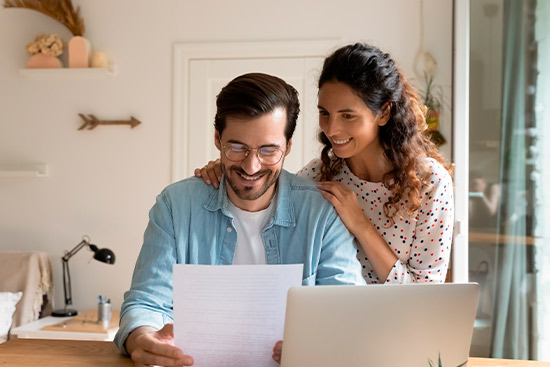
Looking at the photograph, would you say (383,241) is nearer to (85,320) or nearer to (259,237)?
(259,237)

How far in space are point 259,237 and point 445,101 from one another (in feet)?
7.35

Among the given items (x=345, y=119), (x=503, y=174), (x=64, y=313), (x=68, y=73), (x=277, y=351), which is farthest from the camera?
(x=68, y=73)

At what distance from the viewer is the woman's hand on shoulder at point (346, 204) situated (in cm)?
Answer: 163

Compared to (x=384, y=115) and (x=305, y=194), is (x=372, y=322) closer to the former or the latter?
(x=305, y=194)

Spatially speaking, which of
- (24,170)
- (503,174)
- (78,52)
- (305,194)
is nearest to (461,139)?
(503,174)

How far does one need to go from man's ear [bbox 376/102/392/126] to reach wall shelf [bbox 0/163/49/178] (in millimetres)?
2727

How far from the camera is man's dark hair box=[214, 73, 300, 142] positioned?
1458mm

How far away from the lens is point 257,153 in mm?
1457

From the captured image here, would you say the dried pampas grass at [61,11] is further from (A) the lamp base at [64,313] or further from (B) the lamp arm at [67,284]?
(A) the lamp base at [64,313]

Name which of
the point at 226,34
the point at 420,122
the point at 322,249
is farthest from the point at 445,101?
the point at 322,249

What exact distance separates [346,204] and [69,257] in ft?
8.47

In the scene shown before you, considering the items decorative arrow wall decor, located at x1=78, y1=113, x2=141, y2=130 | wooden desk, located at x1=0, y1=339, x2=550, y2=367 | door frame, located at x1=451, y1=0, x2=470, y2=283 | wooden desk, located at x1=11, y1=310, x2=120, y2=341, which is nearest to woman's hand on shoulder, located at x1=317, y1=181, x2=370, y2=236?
wooden desk, located at x1=0, y1=339, x2=550, y2=367

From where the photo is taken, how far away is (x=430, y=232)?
1.75 metres

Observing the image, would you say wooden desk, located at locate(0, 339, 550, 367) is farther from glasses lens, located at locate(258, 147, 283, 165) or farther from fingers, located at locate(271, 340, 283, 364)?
glasses lens, located at locate(258, 147, 283, 165)
